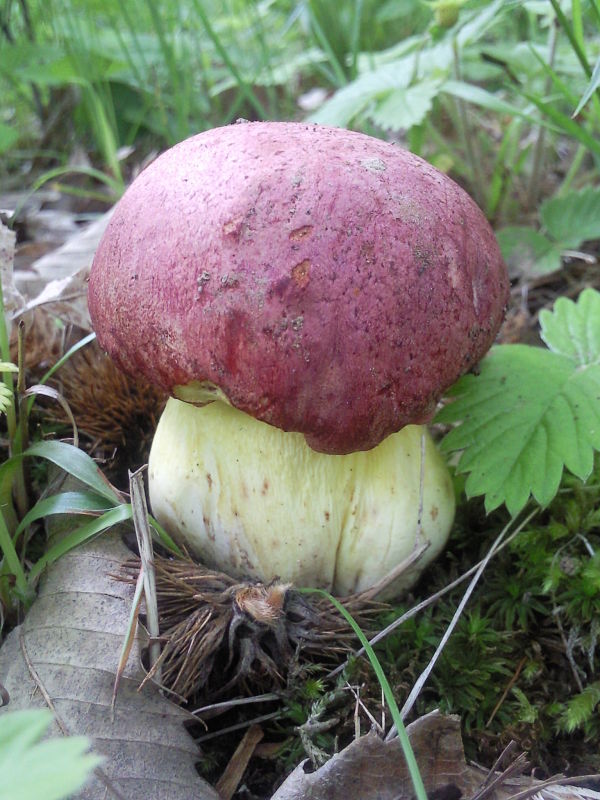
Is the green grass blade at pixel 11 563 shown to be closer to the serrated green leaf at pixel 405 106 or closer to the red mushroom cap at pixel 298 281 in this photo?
the red mushroom cap at pixel 298 281

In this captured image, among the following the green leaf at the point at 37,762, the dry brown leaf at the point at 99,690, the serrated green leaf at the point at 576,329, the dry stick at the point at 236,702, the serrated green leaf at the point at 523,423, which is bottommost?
the dry stick at the point at 236,702

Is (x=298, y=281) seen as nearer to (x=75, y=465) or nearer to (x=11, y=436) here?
(x=75, y=465)

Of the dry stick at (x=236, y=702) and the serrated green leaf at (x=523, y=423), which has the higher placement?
the serrated green leaf at (x=523, y=423)

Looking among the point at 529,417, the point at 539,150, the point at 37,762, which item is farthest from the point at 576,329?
the point at 37,762

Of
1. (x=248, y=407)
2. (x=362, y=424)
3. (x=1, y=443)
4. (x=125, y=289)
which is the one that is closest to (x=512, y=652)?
(x=362, y=424)

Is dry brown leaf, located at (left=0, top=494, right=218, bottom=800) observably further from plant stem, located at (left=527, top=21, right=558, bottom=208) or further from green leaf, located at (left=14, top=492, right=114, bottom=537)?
plant stem, located at (left=527, top=21, right=558, bottom=208)

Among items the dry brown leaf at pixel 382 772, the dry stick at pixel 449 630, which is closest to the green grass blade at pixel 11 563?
the dry brown leaf at pixel 382 772

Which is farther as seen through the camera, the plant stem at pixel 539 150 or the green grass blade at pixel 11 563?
the plant stem at pixel 539 150
